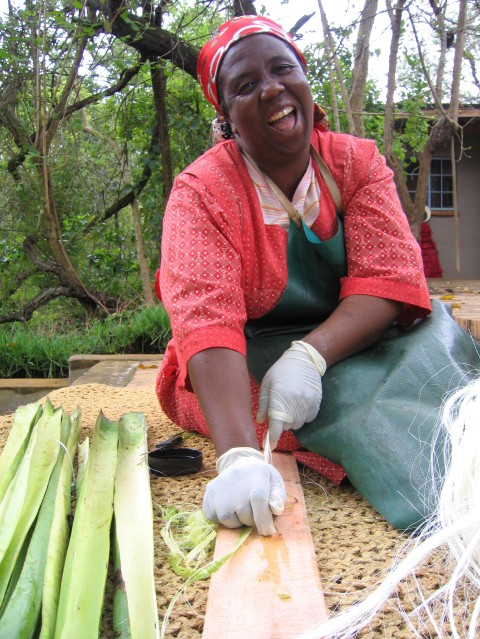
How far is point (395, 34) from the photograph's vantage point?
5.25m

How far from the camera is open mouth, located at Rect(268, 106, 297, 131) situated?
7.16 feet

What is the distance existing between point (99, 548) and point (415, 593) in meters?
0.63

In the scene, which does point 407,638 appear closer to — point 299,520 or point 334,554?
point 334,554

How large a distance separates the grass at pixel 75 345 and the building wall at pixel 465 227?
7.74m

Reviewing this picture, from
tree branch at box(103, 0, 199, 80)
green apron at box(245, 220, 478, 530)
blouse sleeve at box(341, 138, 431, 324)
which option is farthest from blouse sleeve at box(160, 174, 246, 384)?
tree branch at box(103, 0, 199, 80)

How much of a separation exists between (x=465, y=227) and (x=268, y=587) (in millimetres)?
11865

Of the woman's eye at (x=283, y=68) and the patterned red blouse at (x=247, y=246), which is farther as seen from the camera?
the woman's eye at (x=283, y=68)

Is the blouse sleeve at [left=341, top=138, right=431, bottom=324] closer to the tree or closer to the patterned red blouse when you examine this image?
the patterned red blouse

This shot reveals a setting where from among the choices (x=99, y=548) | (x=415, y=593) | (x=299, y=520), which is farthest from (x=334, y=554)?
(x=99, y=548)

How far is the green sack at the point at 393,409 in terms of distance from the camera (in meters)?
1.77

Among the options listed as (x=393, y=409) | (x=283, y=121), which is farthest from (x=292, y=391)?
(x=283, y=121)

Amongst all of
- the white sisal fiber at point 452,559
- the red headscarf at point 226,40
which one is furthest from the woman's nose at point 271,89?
the white sisal fiber at point 452,559

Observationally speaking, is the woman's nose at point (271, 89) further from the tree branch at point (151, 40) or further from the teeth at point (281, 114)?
the tree branch at point (151, 40)

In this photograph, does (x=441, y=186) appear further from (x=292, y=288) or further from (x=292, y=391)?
(x=292, y=391)
